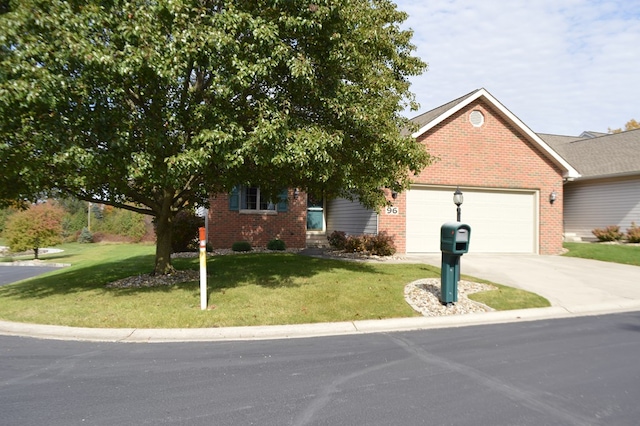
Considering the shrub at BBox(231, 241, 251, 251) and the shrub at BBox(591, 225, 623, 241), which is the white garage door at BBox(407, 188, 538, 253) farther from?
the shrub at BBox(231, 241, 251, 251)

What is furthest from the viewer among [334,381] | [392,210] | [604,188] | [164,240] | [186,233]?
[604,188]

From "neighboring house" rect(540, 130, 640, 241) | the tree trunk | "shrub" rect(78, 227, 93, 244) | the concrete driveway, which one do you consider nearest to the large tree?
the tree trunk

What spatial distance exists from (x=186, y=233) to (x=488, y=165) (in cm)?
1208

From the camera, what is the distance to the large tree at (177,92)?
273 inches

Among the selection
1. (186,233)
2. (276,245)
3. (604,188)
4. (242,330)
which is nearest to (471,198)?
(604,188)

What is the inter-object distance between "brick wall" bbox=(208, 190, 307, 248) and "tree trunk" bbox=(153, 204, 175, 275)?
20.3 feet

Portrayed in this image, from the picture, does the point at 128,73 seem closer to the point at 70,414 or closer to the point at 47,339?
the point at 47,339

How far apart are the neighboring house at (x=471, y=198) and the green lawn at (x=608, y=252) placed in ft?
2.78

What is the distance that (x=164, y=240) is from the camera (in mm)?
11188

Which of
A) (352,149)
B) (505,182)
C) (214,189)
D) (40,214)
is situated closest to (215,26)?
(352,149)

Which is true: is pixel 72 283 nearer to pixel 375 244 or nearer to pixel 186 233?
pixel 186 233

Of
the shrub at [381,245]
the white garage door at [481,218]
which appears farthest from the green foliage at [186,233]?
the white garage door at [481,218]

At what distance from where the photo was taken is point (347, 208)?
19.2 metres

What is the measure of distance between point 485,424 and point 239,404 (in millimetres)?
2278
